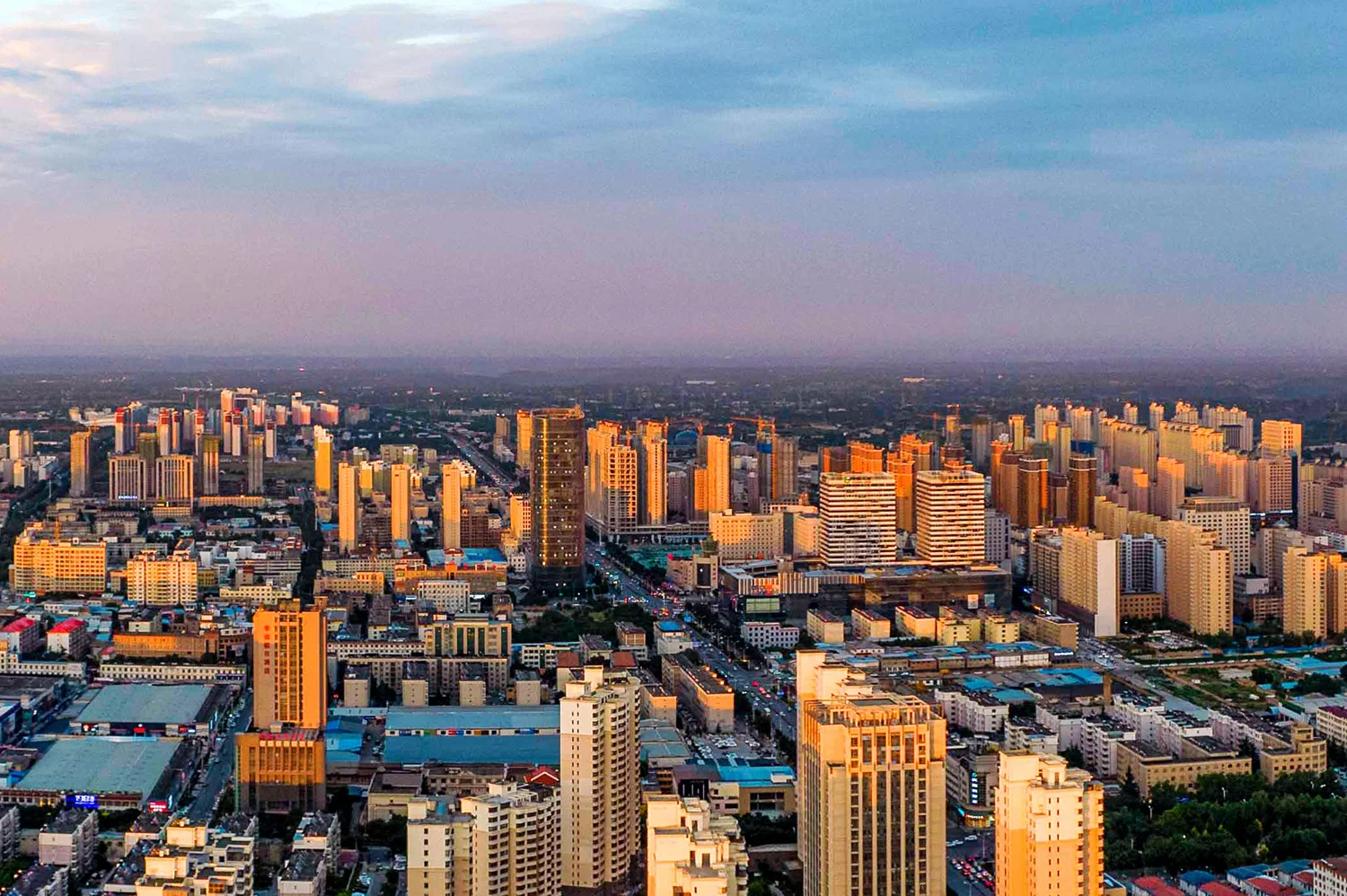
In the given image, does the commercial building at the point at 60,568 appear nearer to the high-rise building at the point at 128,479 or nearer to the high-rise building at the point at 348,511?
the high-rise building at the point at 348,511

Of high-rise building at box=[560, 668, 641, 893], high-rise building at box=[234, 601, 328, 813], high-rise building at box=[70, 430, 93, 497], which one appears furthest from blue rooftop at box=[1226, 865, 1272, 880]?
high-rise building at box=[70, 430, 93, 497]

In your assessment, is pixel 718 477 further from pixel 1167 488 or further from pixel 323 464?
pixel 323 464

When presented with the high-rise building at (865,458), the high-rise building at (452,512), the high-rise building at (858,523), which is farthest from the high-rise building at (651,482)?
the high-rise building at (858,523)

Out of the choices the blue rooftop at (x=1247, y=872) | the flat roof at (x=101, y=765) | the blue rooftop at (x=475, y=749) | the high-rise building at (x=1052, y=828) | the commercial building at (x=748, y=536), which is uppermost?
the high-rise building at (x=1052, y=828)

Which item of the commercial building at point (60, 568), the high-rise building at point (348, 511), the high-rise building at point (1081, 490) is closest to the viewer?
the commercial building at point (60, 568)

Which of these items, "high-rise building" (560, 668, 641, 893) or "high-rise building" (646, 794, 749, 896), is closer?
"high-rise building" (646, 794, 749, 896)

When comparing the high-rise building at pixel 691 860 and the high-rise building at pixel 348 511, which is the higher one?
the high-rise building at pixel 691 860

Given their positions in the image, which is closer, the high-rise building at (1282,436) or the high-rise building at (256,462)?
the high-rise building at (1282,436)

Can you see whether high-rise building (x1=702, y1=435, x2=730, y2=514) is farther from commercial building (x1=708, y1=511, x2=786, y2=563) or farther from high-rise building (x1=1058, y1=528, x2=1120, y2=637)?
high-rise building (x1=1058, y1=528, x2=1120, y2=637)
